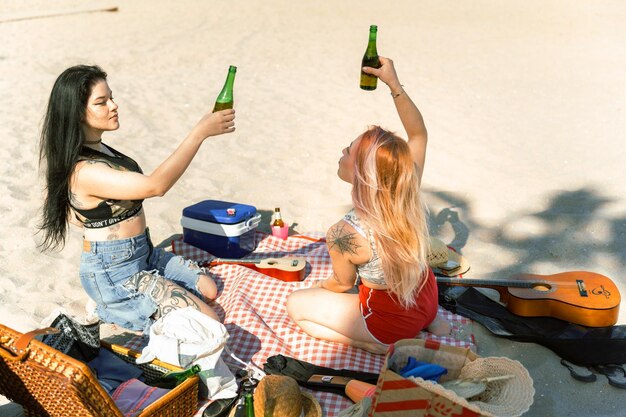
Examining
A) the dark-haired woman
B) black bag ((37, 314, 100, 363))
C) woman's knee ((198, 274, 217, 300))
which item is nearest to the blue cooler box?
woman's knee ((198, 274, 217, 300))

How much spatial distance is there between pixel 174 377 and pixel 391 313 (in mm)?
1186

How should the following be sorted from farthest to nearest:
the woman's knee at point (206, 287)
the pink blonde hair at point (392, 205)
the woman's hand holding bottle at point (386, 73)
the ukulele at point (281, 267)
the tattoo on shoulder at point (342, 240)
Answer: the ukulele at point (281, 267), the woman's knee at point (206, 287), the woman's hand holding bottle at point (386, 73), the tattoo on shoulder at point (342, 240), the pink blonde hair at point (392, 205)

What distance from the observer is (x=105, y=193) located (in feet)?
11.4

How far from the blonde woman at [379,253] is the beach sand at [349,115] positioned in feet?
2.38

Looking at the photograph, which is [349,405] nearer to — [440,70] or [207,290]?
[207,290]

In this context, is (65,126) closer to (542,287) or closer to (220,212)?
(220,212)

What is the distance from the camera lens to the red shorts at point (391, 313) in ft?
11.4

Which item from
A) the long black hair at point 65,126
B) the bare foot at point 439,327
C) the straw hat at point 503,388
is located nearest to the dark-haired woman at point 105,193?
the long black hair at point 65,126

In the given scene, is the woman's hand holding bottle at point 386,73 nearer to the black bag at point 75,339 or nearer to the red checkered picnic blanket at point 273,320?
the red checkered picnic blanket at point 273,320

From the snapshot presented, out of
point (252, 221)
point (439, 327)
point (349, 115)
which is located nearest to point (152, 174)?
point (252, 221)

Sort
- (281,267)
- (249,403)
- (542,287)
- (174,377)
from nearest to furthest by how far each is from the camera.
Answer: (249,403) → (174,377) → (542,287) → (281,267)

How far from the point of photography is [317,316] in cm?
373

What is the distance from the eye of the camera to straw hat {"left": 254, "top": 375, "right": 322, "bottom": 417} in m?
2.89

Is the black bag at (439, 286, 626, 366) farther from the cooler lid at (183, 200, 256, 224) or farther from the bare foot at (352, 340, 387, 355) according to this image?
the cooler lid at (183, 200, 256, 224)
